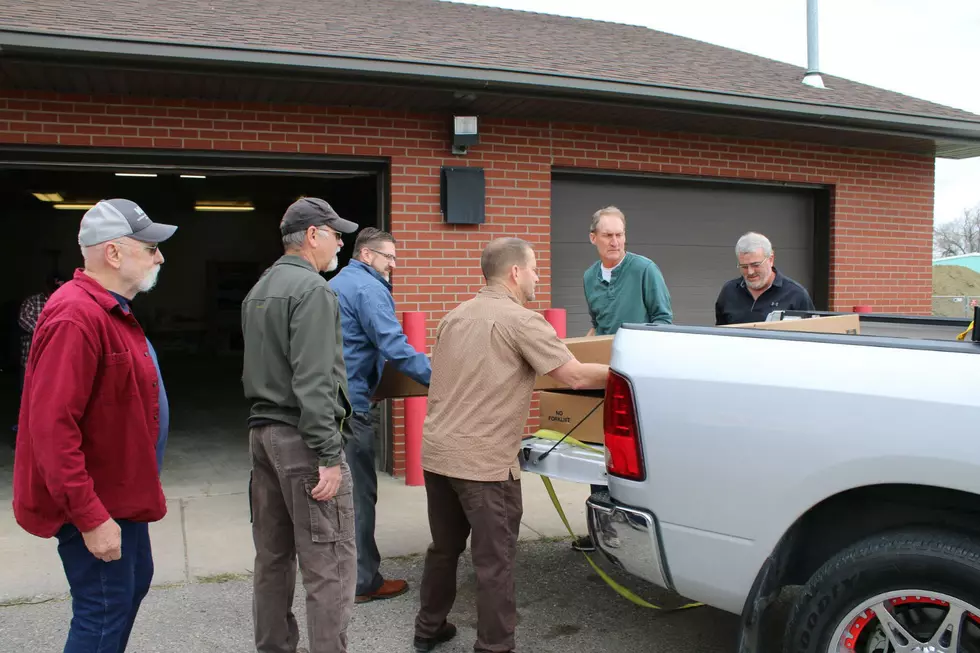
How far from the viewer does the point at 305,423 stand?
10.5 feet

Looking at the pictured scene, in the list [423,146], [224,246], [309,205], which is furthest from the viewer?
[224,246]

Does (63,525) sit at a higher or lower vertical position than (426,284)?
lower

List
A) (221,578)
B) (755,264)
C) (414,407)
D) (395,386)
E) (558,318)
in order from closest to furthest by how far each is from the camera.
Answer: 1. (395,386)
2. (221,578)
3. (755,264)
4. (414,407)
5. (558,318)

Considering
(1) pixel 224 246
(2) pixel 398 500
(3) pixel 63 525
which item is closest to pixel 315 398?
(3) pixel 63 525

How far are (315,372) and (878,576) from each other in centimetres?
202

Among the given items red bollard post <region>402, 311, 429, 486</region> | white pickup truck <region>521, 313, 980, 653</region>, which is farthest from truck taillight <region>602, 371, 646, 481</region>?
red bollard post <region>402, 311, 429, 486</region>

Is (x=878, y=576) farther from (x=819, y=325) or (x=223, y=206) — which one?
(x=223, y=206)

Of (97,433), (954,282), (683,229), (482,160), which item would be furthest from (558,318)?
(954,282)

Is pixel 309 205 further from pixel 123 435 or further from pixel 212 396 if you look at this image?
pixel 212 396

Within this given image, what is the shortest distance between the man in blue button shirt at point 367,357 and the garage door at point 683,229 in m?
3.85

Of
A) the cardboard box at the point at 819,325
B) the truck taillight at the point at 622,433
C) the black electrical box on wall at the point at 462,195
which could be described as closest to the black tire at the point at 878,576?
the truck taillight at the point at 622,433

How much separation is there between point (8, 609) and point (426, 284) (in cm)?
399

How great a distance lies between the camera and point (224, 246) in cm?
2142

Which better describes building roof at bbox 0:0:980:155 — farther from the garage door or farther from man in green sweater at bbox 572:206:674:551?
man in green sweater at bbox 572:206:674:551
